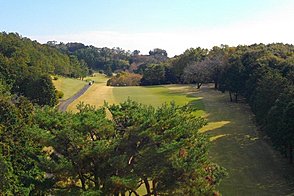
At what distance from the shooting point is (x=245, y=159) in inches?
1342

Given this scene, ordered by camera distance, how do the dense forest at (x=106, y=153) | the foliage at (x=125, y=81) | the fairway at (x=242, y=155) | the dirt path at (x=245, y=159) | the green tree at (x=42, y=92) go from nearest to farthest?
the dense forest at (x=106, y=153) → the dirt path at (x=245, y=159) → the fairway at (x=242, y=155) → the green tree at (x=42, y=92) → the foliage at (x=125, y=81)

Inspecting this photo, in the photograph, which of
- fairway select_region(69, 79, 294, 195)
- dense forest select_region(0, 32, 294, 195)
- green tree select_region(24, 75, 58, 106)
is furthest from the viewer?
green tree select_region(24, 75, 58, 106)

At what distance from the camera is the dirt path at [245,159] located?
91.5 ft

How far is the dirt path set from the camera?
2788 centimetres

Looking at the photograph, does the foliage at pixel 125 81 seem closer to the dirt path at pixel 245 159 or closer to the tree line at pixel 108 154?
the dirt path at pixel 245 159

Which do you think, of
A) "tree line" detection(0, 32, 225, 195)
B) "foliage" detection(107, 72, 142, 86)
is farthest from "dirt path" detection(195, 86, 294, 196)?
"foliage" detection(107, 72, 142, 86)

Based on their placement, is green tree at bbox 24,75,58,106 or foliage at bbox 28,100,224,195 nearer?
foliage at bbox 28,100,224,195

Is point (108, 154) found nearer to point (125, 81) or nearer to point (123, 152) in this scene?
point (123, 152)

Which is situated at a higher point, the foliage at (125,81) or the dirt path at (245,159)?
the foliage at (125,81)

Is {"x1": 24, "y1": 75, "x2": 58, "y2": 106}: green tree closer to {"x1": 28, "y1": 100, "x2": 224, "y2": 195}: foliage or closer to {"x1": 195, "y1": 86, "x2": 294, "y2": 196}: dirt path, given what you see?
{"x1": 195, "y1": 86, "x2": 294, "y2": 196}: dirt path

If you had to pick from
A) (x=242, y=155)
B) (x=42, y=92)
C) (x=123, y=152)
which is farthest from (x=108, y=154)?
(x=42, y=92)

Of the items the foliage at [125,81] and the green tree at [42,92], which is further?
the foliage at [125,81]

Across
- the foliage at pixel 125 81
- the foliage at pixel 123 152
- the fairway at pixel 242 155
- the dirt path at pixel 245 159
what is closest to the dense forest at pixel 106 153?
the foliage at pixel 123 152

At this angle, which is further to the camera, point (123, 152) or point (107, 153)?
Answer: point (123, 152)
